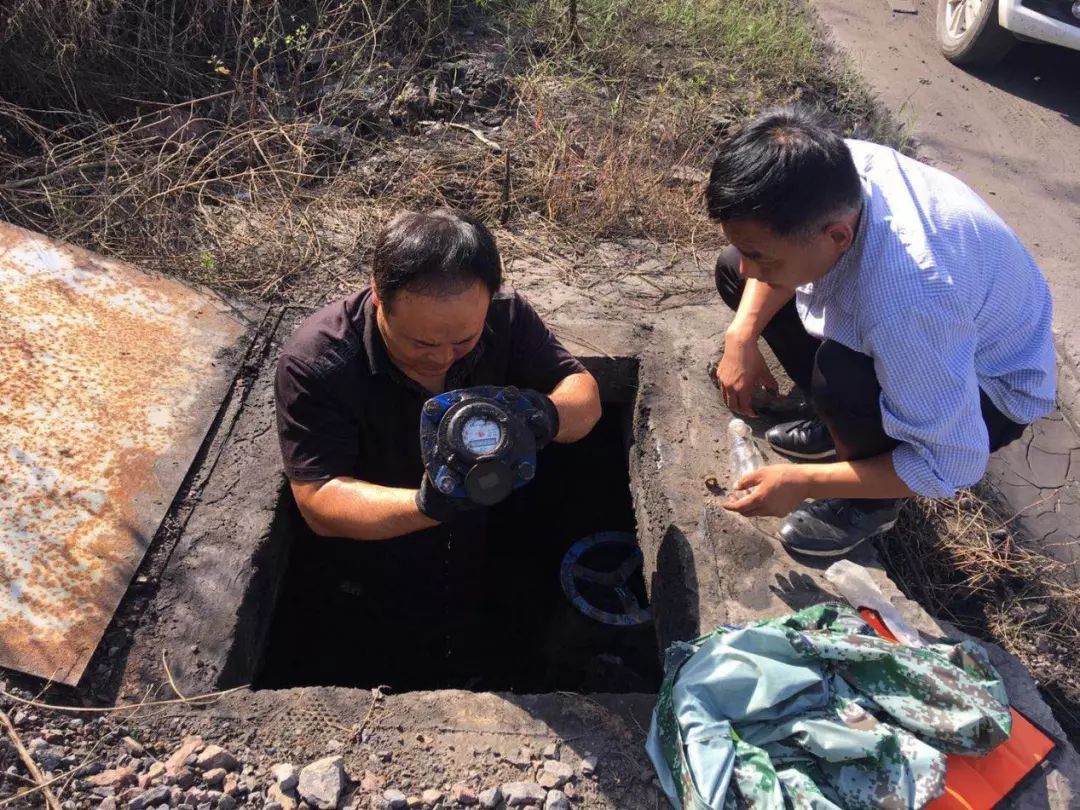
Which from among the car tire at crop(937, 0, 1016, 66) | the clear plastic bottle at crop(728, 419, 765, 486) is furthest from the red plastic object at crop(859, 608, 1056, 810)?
the car tire at crop(937, 0, 1016, 66)

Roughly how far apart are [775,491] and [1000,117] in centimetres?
405

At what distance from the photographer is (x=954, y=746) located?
1719mm

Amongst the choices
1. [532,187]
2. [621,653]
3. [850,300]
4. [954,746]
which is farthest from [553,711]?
[532,187]

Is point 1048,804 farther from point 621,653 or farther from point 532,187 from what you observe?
point 532,187

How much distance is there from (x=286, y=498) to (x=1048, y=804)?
6.38ft

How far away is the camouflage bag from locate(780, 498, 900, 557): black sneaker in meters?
0.37

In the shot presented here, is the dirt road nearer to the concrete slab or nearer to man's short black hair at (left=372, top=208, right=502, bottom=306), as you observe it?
the concrete slab

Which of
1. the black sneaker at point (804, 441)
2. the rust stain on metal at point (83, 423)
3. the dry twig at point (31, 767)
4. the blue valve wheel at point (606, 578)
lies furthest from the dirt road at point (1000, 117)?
the dry twig at point (31, 767)

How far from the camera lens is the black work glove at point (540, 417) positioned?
73.0 inches

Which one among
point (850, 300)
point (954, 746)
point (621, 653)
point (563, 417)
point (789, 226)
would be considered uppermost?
point (789, 226)

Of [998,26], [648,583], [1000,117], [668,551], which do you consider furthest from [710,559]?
[998,26]

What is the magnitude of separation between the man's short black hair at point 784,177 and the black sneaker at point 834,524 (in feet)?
2.65

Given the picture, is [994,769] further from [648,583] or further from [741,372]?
[741,372]

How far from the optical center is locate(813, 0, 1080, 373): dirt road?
415 cm
